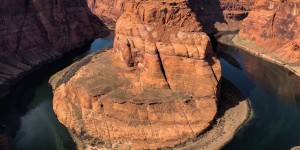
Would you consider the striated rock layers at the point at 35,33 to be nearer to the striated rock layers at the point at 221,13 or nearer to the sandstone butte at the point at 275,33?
the striated rock layers at the point at 221,13

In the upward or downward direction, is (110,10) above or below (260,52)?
above

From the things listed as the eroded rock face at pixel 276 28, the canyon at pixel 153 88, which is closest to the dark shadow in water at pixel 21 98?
the canyon at pixel 153 88

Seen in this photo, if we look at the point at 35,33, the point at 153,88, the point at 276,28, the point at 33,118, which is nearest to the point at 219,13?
the point at 276,28

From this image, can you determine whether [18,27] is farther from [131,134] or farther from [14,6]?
[131,134]

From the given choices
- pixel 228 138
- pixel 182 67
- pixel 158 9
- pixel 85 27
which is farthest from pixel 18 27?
pixel 228 138

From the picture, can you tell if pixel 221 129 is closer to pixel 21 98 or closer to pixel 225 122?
pixel 225 122

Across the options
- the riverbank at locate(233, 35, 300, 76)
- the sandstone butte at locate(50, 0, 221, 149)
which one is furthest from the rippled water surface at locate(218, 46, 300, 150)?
the sandstone butte at locate(50, 0, 221, 149)
